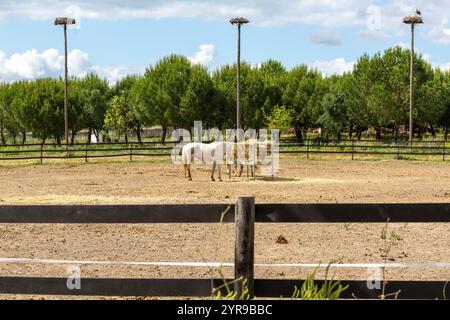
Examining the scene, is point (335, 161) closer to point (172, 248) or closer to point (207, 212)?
point (172, 248)

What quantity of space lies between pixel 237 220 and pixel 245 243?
0.64 ft

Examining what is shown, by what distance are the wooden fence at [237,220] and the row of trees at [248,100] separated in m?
57.7

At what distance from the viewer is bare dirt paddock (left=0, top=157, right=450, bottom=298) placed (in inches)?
343

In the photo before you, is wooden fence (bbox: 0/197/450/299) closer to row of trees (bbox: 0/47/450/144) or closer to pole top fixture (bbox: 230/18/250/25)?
pole top fixture (bbox: 230/18/250/25)

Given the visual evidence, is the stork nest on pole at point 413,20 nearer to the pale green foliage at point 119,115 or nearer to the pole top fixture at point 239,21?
the pole top fixture at point 239,21

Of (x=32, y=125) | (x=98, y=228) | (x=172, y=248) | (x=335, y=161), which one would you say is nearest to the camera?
(x=172, y=248)

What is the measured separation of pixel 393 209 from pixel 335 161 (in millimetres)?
29996

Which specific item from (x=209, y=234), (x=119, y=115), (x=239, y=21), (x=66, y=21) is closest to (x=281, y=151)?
(x=239, y=21)

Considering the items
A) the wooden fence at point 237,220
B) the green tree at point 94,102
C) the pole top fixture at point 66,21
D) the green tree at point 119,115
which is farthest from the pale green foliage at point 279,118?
the wooden fence at point 237,220

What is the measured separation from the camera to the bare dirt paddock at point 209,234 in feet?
28.6

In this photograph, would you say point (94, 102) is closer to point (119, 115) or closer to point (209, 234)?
point (119, 115)

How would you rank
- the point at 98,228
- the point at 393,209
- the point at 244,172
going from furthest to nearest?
the point at 244,172
the point at 98,228
the point at 393,209

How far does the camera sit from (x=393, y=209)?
504 cm
